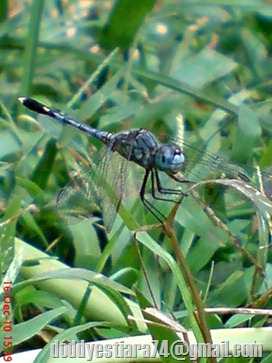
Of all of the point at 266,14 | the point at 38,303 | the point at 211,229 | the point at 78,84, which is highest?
the point at 266,14

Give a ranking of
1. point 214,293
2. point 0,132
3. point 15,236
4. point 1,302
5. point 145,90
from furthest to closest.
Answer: point 145,90 → point 0,132 → point 15,236 → point 214,293 → point 1,302

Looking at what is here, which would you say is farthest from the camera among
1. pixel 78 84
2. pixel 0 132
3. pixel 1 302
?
pixel 78 84

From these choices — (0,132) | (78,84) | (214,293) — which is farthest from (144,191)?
(78,84)

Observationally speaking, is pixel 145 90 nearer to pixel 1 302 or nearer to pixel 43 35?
pixel 43 35
